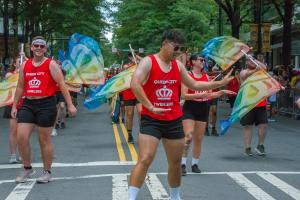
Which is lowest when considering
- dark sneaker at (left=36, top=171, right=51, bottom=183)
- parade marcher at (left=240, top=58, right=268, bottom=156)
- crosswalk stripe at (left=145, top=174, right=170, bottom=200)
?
crosswalk stripe at (left=145, top=174, right=170, bottom=200)

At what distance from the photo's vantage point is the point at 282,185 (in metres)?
8.38

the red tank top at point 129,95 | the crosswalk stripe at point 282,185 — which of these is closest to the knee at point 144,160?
the crosswalk stripe at point 282,185

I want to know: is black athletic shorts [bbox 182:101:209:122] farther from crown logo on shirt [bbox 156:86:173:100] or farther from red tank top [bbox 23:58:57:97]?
crown logo on shirt [bbox 156:86:173:100]

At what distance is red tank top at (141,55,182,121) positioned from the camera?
6.29 m

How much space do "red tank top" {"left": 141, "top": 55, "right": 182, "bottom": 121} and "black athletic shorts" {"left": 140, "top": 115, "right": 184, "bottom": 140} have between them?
4 cm

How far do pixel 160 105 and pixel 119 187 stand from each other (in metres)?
2.04

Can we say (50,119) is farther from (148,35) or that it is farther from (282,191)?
(148,35)

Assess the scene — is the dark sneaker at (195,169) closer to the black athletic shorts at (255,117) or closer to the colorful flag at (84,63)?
the black athletic shorts at (255,117)

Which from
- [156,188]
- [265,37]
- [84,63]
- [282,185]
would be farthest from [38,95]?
[265,37]

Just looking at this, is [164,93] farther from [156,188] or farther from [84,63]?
[84,63]

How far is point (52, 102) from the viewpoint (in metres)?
8.43

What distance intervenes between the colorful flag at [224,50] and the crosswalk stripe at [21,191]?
371 centimetres

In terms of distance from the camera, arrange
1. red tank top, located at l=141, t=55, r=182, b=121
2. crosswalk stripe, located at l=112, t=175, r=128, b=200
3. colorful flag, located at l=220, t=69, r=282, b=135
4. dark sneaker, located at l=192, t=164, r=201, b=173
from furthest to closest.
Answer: colorful flag, located at l=220, t=69, r=282, b=135, dark sneaker, located at l=192, t=164, r=201, b=173, crosswalk stripe, located at l=112, t=175, r=128, b=200, red tank top, located at l=141, t=55, r=182, b=121

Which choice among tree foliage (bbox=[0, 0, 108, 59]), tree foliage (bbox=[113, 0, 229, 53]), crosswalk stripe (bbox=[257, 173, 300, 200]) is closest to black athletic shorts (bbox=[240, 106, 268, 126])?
crosswalk stripe (bbox=[257, 173, 300, 200])
